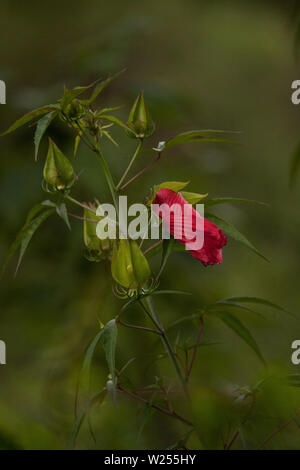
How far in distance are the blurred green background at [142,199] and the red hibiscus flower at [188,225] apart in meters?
0.07

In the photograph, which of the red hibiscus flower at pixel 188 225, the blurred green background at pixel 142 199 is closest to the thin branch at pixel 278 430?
the blurred green background at pixel 142 199

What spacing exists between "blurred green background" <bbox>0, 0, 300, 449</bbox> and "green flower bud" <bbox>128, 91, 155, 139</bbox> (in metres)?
0.11

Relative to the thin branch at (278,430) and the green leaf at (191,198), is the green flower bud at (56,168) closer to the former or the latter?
the green leaf at (191,198)

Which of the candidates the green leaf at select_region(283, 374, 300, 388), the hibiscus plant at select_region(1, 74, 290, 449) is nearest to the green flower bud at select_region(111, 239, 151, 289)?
the hibiscus plant at select_region(1, 74, 290, 449)

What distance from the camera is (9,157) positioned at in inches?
39.8

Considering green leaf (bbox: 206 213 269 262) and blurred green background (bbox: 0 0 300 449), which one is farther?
blurred green background (bbox: 0 0 300 449)

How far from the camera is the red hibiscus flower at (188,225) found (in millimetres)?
376

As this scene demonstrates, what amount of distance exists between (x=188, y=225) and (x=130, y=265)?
0.15 ft

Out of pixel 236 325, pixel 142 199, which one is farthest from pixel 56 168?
pixel 142 199

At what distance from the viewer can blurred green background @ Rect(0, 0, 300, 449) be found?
615 millimetres

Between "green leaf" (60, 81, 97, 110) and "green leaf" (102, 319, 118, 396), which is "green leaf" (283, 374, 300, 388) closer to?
"green leaf" (102, 319, 118, 396)

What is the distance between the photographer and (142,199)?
3.18ft

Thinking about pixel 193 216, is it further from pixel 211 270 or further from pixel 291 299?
pixel 291 299
